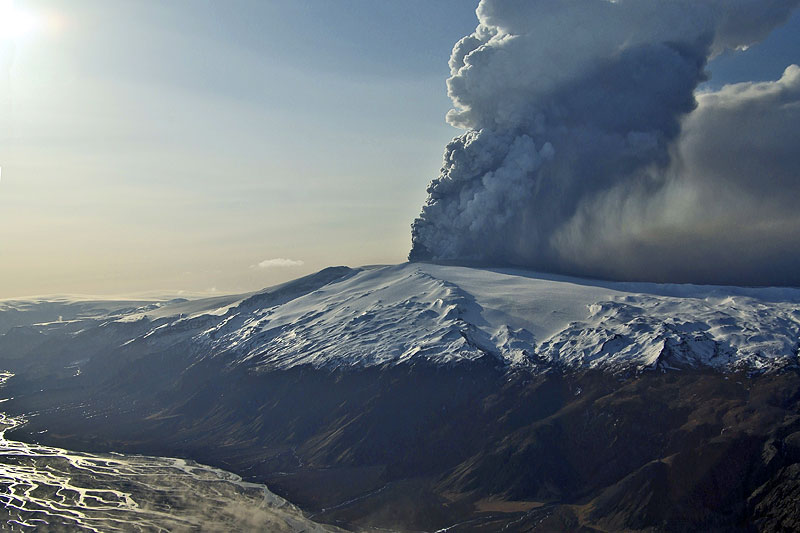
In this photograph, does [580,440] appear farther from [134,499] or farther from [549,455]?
[134,499]

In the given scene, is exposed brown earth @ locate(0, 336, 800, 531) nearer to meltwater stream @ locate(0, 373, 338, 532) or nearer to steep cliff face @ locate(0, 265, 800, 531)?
steep cliff face @ locate(0, 265, 800, 531)

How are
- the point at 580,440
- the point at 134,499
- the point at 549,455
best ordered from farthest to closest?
the point at 134,499
the point at 580,440
the point at 549,455

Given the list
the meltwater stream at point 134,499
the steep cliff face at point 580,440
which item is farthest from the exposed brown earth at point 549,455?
the meltwater stream at point 134,499

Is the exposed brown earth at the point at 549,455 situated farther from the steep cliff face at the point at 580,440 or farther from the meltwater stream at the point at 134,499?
the meltwater stream at the point at 134,499

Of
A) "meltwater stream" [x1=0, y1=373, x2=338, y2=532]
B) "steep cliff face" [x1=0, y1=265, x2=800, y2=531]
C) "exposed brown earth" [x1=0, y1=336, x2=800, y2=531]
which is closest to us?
"exposed brown earth" [x1=0, y1=336, x2=800, y2=531]

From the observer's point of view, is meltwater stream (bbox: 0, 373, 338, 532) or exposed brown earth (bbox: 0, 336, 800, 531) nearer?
exposed brown earth (bbox: 0, 336, 800, 531)

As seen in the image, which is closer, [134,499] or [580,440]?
[580,440]

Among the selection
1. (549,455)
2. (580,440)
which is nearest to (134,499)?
(549,455)

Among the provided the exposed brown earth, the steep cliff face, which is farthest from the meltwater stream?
the steep cliff face

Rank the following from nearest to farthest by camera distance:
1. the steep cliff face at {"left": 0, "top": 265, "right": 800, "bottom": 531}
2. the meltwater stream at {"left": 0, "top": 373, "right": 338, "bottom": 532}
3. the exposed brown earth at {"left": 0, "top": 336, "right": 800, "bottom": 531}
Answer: the exposed brown earth at {"left": 0, "top": 336, "right": 800, "bottom": 531} → the steep cliff face at {"left": 0, "top": 265, "right": 800, "bottom": 531} → the meltwater stream at {"left": 0, "top": 373, "right": 338, "bottom": 532}
